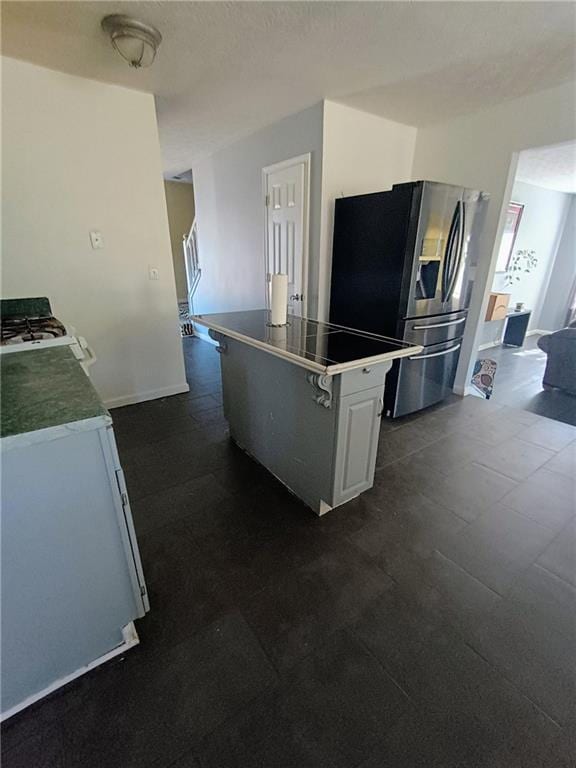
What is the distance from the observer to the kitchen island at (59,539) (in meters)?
0.93

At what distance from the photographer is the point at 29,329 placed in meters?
1.77

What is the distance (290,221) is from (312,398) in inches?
89.3

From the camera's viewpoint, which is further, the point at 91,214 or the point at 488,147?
the point at 488,147

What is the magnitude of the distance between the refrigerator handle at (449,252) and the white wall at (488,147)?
1.91 ft

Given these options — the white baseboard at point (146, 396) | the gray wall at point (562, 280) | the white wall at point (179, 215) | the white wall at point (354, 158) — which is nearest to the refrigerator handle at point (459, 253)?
the white wall at point (354, 158)

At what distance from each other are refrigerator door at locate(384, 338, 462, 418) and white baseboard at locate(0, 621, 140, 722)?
2.32m

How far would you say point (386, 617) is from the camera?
1375 mm

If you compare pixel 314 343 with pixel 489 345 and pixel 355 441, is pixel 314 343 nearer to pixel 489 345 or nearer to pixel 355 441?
pixel 355 441

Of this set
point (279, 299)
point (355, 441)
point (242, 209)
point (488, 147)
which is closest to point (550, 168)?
point (488, 147)

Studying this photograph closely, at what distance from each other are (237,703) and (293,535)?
2.38 ft

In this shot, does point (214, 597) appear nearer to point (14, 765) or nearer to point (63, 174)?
point (14, 765)

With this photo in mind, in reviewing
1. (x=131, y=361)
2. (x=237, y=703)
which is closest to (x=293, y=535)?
(x=237, y=703)

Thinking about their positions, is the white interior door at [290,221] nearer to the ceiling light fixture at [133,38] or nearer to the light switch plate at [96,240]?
the ceiling light fixture at [133,38]

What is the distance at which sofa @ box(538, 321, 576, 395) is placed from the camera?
11.0 feet
